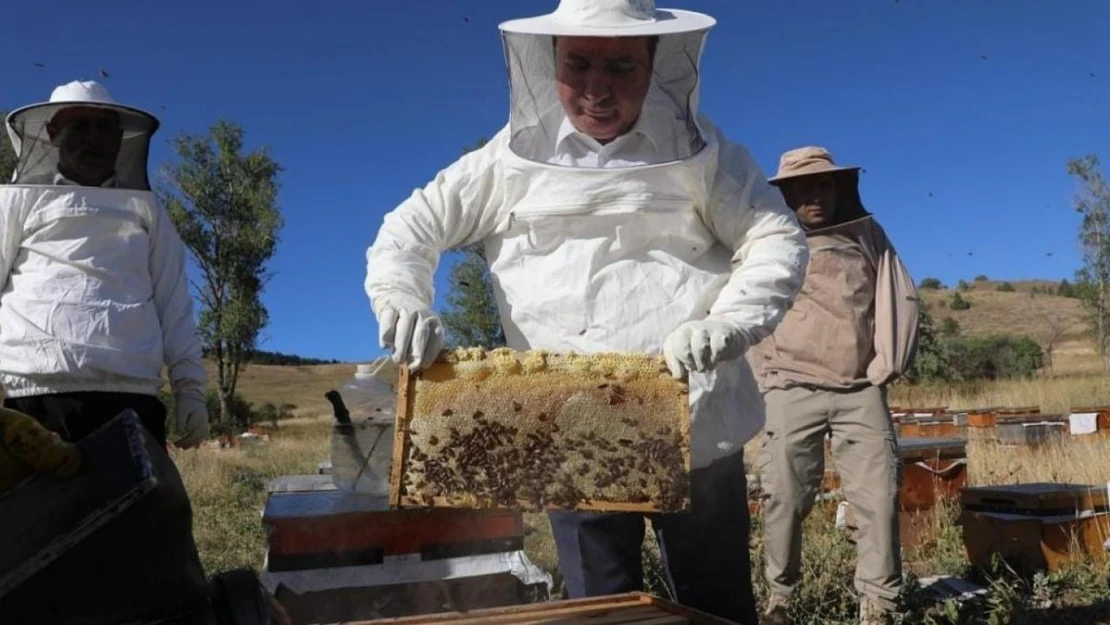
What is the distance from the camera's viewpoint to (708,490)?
99.3 inches

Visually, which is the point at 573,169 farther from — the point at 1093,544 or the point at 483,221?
the point at 1093,544

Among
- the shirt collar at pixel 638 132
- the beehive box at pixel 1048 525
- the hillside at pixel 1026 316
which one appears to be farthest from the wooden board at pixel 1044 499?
the hillside at pixel 1026 316

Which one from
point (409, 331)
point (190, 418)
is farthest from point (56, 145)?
point (409, 331)

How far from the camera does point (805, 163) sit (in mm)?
4898

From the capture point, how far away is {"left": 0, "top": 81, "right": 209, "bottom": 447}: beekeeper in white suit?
3338 mm

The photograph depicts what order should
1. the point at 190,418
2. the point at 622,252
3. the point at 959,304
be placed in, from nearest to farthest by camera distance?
1. the point at 622,252
2. the point at 190,418
3. the point at 959,304

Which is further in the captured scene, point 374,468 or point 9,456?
point 374,468

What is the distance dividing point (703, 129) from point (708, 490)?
0.99 metres

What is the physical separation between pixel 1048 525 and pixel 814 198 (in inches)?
89.0

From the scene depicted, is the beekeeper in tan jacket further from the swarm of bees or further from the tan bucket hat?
the swarm of bees

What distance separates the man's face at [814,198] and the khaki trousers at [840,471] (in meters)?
0.92

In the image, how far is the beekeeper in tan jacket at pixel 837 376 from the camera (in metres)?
4.47

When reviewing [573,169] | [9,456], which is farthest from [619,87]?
[9,456]

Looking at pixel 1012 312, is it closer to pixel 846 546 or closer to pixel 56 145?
pixel 846 546
